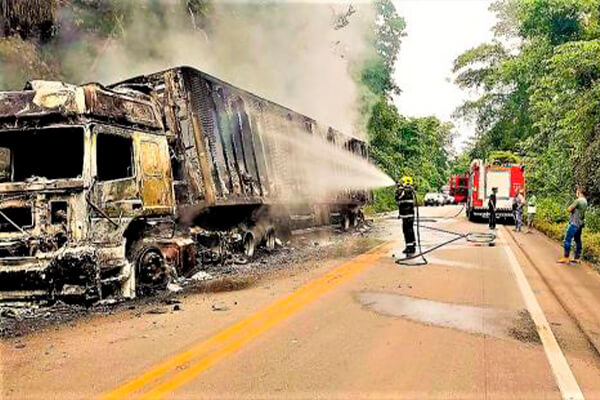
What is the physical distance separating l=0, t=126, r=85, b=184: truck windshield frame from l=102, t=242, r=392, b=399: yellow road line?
297 centimetres

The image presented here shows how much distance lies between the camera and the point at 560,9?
2552 centimetres

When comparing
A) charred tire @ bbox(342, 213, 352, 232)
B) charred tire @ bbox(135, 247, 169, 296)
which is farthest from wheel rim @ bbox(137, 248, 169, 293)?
charred tire @ bbox(342, 213, 352, 232)

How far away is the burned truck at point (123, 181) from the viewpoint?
7.11 metres

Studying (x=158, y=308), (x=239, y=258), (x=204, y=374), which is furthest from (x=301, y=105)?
(x=204, y=374)

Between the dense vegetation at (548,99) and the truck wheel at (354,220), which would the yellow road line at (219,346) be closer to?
the dense vegetation at (548,99)

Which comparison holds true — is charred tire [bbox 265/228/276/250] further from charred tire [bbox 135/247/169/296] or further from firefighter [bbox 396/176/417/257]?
charred tire [bbox 135/247/169/296]

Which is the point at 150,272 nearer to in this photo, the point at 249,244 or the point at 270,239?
the point at 249,244

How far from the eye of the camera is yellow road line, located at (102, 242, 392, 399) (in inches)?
167

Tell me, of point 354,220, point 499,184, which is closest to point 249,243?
point 354,220

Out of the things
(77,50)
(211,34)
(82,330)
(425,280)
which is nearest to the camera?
(82,330)

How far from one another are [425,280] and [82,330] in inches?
206

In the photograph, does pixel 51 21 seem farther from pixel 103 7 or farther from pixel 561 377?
pixel 561 377

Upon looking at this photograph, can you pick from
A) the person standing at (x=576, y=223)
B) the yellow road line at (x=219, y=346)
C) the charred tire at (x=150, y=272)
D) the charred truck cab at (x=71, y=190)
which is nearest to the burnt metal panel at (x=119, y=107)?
the charred truck cab at (x=71, y=190)

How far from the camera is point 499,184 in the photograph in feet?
84.5
